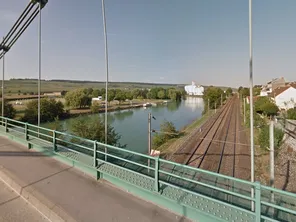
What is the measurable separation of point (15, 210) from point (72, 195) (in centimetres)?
92

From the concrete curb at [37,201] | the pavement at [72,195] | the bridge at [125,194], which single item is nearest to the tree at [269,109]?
the bridge at [125,194]

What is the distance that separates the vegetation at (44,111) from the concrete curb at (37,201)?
30125mm

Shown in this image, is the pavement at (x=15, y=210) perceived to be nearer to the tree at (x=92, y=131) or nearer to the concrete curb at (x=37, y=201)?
the concrete curb at (x=37, y=201)

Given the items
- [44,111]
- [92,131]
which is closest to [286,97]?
[92,131]

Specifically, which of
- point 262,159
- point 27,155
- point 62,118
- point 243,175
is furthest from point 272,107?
point 62,118

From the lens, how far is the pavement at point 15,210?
2.91 metres

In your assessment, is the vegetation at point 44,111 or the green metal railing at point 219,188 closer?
the green metal railing at point 219,188

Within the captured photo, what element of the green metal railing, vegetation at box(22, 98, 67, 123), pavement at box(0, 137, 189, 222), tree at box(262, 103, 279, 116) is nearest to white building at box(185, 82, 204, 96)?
tree at box(262, 103, 279, 116)

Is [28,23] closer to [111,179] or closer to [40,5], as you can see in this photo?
[40,5]

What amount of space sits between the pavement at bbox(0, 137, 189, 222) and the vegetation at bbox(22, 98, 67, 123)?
2918cm

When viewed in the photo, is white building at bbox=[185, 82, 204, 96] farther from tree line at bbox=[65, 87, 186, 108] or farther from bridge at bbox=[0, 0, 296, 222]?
bridge at bbox=[0, 0, 296, 222]

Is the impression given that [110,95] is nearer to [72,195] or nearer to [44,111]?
[44,111]

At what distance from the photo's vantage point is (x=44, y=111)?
32.6 metres

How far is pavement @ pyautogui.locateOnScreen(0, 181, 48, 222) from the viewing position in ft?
9.53
